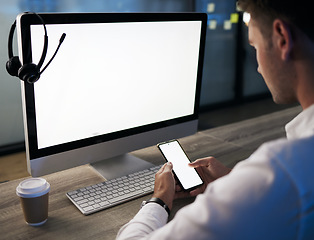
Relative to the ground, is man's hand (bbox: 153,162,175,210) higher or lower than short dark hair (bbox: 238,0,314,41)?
lower

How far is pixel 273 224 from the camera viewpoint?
55cm

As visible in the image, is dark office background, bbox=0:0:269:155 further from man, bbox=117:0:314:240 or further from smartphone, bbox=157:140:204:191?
man, bbox=117:0:314:240

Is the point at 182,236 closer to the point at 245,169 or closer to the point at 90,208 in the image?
the point at 245,169

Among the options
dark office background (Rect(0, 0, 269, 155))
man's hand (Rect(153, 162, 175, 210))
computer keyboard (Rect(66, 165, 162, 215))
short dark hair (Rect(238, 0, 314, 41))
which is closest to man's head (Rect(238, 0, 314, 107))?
short dark hair (Rect(238, 0, 314, 41))

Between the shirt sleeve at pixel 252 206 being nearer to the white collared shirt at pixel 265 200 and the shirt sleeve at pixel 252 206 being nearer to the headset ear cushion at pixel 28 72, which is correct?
the white collared shirt at pixel 265 200

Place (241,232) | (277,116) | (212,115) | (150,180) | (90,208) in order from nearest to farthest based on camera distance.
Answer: (241,232) → (90,208) → (150,180) → (277,116) → (212,115)

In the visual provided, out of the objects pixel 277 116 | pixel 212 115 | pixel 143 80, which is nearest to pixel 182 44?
A: pixel 143 80

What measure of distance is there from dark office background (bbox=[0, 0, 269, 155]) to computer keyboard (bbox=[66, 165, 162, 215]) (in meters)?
2.27

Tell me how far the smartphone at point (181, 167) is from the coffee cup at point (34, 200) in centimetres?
37

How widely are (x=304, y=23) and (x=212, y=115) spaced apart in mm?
3671

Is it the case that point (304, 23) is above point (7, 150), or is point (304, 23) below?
above

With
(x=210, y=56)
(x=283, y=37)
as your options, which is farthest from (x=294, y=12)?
(x=210, y=56)

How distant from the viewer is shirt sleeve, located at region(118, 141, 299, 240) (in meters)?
0.53

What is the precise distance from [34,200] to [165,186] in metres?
0.33
